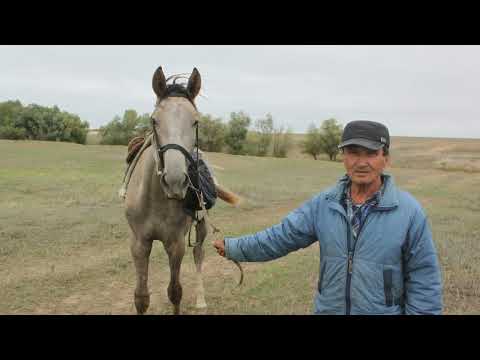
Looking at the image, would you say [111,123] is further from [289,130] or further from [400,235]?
[400,235]

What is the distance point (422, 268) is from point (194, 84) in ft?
8.59

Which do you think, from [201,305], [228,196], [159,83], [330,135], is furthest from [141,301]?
[330,135]

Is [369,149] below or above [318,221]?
above

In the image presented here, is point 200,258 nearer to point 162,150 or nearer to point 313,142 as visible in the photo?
point 162,150

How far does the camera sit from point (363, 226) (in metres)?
2.12

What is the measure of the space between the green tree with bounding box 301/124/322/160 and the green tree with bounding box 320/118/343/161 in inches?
22.8

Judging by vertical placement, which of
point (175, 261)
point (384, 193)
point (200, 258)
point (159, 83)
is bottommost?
point (200, 258)

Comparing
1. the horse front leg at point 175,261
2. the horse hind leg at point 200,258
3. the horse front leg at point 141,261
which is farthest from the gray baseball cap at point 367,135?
the horse hind leg at point 200,258

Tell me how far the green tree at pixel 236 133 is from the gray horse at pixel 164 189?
152 feet

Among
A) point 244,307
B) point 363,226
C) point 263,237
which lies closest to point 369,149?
point 363,226

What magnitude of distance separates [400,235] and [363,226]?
193 millimetres

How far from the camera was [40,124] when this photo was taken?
45.4 m

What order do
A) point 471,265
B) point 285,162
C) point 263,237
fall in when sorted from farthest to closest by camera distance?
point 285,162 → point 471,265 → point 263,237

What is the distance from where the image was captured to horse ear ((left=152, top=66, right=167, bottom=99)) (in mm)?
3507
